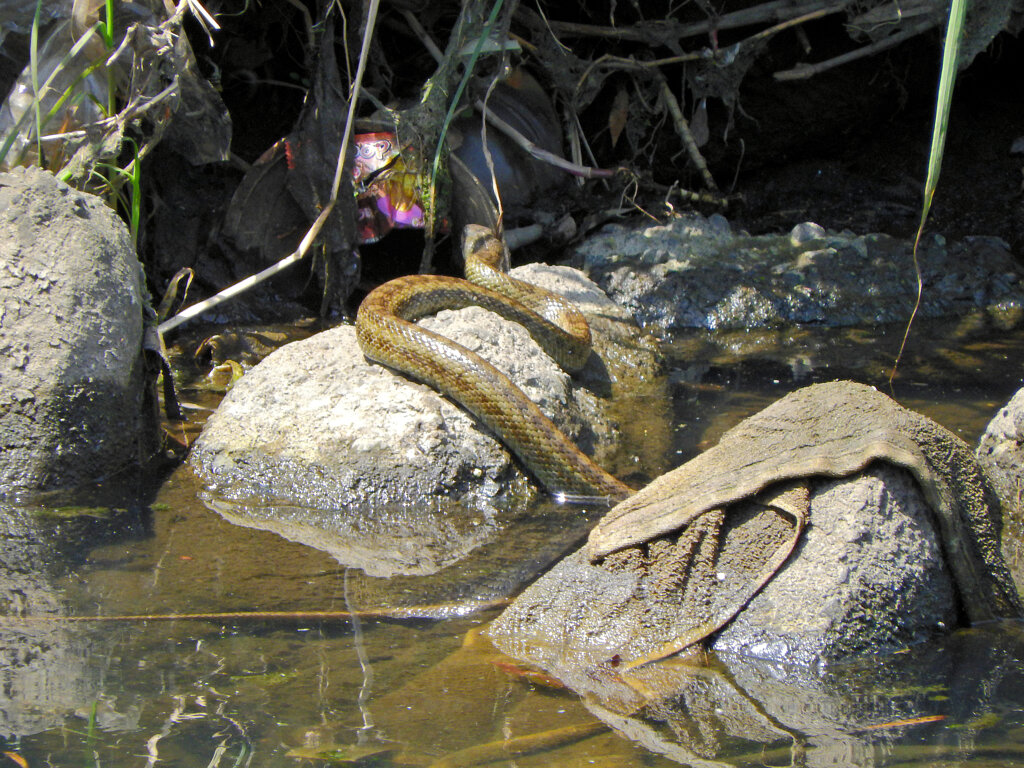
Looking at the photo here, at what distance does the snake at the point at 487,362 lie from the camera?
4.74 m

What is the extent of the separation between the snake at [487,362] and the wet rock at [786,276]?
160 cm

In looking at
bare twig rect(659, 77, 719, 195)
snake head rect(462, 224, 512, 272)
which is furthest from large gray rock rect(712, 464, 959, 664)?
bare twig rect(659, 77, 719, 195)

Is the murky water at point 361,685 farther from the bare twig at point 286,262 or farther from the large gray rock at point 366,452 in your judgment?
the bare twig at point 286,262

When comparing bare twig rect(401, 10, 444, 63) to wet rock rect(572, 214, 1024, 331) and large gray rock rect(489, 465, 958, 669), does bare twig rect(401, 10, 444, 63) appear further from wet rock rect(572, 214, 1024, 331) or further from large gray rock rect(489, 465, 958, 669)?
large gray rock rect(489, 465, 958, 669)

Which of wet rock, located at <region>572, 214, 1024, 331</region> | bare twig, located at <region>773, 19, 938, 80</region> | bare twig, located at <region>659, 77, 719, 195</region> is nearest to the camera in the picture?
wet rock, located at <region>572, 214, 1024, 331</region>

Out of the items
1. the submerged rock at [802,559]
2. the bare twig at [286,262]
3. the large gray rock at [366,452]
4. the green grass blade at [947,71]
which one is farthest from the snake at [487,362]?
the green grass blade at [947,71]

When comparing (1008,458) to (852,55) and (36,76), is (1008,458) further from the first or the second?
(852,55)

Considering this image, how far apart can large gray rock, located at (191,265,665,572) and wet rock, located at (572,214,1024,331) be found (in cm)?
245

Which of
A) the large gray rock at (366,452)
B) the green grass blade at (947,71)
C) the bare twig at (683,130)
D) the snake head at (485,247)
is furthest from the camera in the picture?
the bare twig at (683,130)

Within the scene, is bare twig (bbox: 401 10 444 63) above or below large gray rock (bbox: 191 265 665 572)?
above

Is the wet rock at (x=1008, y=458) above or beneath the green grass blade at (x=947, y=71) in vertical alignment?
beneath

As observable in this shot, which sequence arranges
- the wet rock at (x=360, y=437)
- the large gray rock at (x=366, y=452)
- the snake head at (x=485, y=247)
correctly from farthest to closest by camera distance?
1. the snake head at (x=485, y=247)
2. the wet rock at (x=360, y=437)
3. the large gray rock at (x=366, y=452)

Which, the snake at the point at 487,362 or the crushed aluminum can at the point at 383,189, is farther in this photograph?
the crushed aluminum can at the point at 383,189

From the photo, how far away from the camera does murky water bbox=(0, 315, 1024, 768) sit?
2.46 metres
